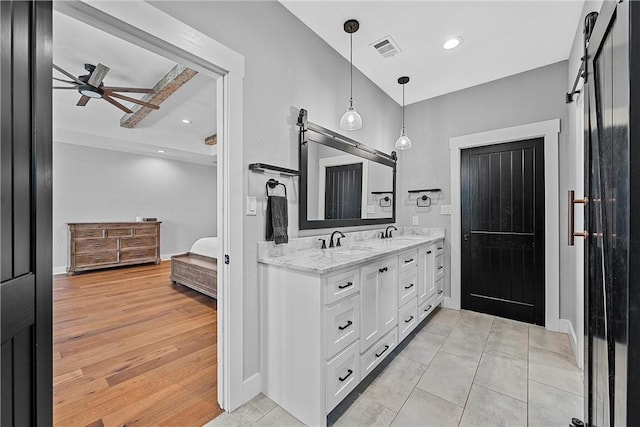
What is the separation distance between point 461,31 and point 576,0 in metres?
0.75

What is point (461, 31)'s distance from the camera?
235cm

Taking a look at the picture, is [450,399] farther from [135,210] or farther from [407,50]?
[135,210]

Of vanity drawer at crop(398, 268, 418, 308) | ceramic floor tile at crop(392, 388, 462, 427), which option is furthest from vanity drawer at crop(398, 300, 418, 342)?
ceramic floor tile at crop(392, 388, 462, 427)

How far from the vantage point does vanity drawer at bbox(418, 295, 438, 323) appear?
2.69m

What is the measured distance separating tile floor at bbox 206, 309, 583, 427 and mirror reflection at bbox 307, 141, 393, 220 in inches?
52.3

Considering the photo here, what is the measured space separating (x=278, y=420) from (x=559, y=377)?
79.6 inches

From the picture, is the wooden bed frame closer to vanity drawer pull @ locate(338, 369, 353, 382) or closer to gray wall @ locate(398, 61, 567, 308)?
vanity drawer pull @ locate(338, 369, 353, 382)

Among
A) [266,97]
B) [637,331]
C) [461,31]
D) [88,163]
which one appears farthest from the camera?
[88,163]

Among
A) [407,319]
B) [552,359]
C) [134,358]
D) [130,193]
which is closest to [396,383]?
[407,319]

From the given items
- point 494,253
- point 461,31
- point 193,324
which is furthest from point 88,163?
point 494,253

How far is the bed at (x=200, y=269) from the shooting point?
3664 mm

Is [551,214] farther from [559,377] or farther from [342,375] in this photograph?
[342,375]

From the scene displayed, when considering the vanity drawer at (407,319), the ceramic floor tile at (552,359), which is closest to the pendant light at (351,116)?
the vanity drawer at (407,319)

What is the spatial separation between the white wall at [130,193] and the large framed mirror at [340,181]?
547 centimetres
